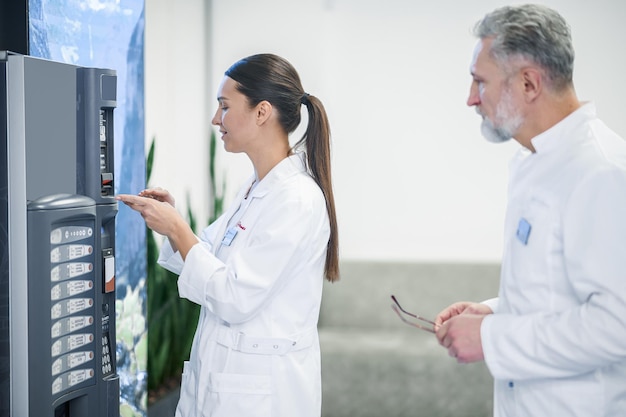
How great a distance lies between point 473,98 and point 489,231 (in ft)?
10.6

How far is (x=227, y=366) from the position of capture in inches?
79.2

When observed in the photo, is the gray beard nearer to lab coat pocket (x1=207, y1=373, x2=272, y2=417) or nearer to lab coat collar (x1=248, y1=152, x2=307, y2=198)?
lab coat collar (x1=248, y1=152, x2=307, y2=198)

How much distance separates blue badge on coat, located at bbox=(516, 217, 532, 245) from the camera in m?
1.55

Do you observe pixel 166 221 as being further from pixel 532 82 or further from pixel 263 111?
pixel 532 82

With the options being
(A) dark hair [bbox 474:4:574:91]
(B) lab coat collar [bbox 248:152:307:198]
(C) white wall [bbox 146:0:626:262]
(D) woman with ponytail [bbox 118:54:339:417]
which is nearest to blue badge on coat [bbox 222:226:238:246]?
(D) woman with ponytail [bbox 118:54:339:417]

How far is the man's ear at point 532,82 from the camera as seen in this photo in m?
1.56

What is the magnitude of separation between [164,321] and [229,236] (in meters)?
1.93

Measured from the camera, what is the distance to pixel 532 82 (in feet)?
5.12

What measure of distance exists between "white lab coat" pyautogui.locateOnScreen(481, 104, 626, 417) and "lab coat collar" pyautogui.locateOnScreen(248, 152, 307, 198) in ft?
2.41

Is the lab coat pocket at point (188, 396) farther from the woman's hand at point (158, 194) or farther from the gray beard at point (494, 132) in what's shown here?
the gray beard at point (494, 132)

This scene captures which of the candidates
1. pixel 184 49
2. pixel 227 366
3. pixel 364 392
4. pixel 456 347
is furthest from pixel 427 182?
pixel 456 347

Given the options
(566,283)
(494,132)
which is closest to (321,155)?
(494,132)

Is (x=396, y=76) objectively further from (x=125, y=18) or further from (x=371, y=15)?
(x=125, y=18)

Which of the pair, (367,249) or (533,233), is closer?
(533,233)
